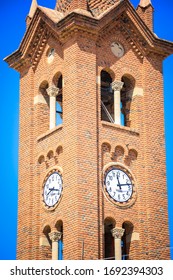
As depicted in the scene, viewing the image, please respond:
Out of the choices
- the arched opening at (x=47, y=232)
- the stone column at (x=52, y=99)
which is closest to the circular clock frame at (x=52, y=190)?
the arched opening at (x=47, y=232)

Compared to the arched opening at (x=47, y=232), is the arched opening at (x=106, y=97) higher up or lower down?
higher up

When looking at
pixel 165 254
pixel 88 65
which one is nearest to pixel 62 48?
pixel 88 65

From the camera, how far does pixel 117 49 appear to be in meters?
46.8

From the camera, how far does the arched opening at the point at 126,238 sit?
44.5 m

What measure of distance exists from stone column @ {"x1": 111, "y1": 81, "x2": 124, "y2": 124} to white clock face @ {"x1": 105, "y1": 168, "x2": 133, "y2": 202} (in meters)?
2.23

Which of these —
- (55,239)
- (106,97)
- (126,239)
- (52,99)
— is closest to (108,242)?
(126,239)

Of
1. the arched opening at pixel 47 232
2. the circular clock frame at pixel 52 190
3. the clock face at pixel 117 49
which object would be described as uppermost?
the clock face at pixel 117 49

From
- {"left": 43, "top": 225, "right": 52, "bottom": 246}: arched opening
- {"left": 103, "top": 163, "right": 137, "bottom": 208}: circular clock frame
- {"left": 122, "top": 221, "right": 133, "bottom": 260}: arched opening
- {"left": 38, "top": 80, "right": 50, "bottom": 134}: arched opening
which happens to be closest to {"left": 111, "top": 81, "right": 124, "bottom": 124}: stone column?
{"left": 103, "top": 163, "right": 137, "bottom": 208}: circular clock frame

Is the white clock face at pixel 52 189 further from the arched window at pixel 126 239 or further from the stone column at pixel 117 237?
the arched window at pixel 126 239

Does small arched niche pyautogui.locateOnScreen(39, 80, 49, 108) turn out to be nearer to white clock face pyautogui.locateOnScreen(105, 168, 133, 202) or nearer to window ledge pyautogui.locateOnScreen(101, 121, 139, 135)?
window ledge pyautogui.locateOnScreen(101, 121, 139, 135)

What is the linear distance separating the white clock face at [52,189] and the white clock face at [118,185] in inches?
72.9
